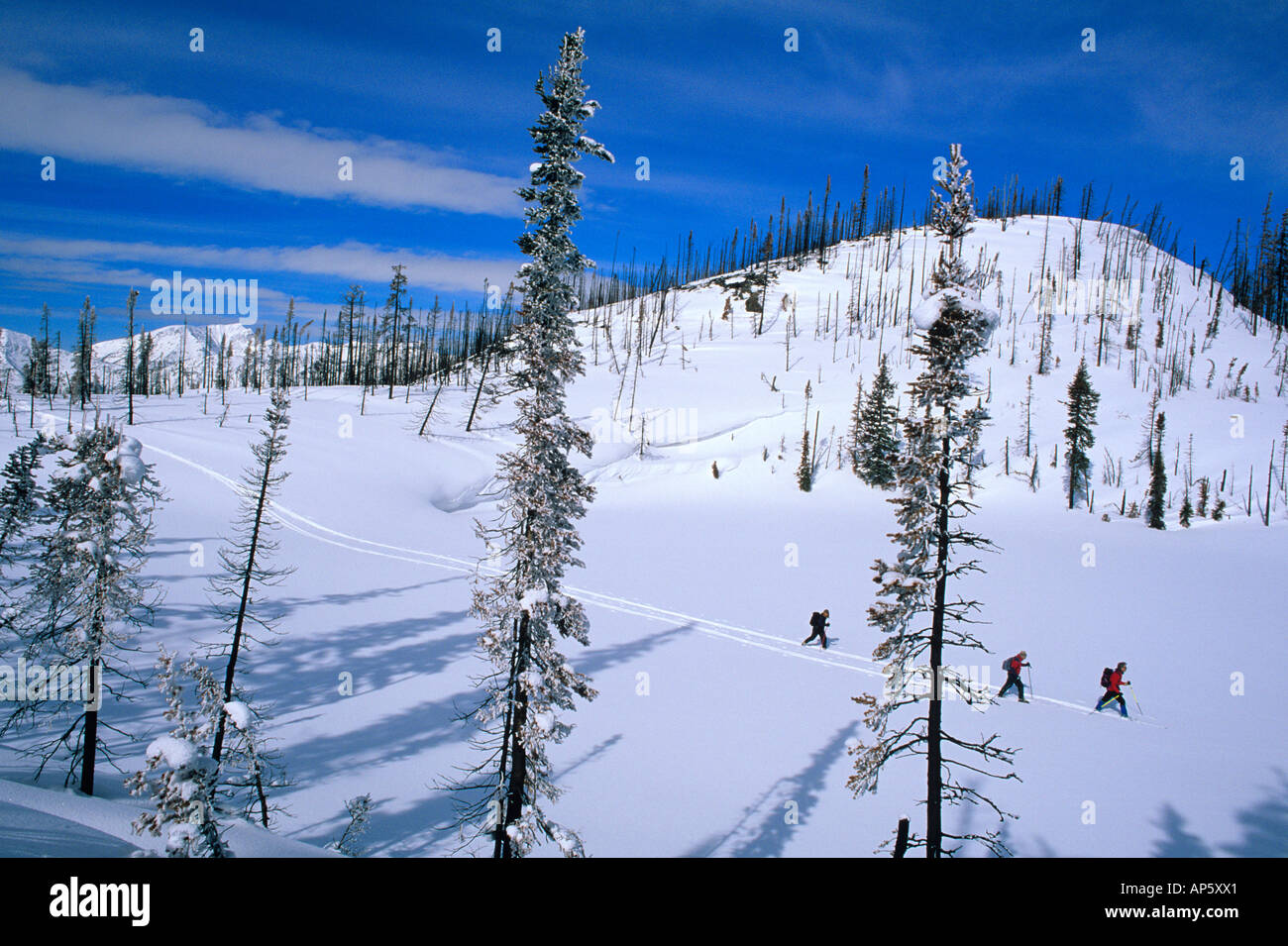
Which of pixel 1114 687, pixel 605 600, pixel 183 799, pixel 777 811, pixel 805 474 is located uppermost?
pixel 805 474

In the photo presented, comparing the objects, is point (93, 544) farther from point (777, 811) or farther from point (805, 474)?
point (805, 474)

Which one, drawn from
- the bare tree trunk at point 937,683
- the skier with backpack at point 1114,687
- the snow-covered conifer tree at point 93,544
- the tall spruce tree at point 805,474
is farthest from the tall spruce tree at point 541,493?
the tall spruce tree at point 805,474

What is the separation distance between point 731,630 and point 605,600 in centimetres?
626

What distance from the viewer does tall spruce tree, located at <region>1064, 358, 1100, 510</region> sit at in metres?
46.0

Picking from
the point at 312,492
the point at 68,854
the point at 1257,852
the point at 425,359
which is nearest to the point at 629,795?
the point at 68,854

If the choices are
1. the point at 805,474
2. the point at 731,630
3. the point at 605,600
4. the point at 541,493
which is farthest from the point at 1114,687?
the point at 805,474

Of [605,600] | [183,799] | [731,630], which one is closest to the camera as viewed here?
[183,799]

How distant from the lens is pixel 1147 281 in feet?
298

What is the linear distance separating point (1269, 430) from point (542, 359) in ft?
234

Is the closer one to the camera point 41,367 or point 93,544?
point 93,544

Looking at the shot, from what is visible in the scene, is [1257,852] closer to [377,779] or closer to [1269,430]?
[377,779]

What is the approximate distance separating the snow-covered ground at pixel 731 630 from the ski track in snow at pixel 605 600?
0.21 metres

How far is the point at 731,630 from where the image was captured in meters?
23.1

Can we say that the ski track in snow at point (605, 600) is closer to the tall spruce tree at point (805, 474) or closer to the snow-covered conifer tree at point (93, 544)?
the snow-covered conifer tree at point (93, 544)
